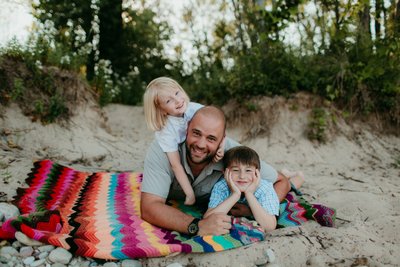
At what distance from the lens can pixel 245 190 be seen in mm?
3100

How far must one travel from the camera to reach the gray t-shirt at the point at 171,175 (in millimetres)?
3278

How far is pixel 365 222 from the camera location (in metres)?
3.24

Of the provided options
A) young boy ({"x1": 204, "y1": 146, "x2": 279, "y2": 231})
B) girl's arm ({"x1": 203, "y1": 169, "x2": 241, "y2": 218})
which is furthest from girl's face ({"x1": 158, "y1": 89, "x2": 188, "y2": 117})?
girl's arm ({"x1": 203, "y1": 169, "x2": 241, "y2": 218})

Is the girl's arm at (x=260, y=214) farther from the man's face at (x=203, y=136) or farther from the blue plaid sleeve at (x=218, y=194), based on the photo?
the man's face at (x=203, y=136)

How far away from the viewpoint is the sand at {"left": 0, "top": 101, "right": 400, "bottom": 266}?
8.89ft

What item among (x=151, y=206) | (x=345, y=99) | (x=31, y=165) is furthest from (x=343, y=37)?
(x=31, y=165)

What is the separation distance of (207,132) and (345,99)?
13.3ft

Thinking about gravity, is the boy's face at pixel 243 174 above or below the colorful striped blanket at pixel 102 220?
above

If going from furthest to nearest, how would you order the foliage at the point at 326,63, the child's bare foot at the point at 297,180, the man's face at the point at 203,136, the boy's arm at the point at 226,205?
the foliage at the point at 326,63 → the child's bare foot at the point at 297,180 → the man's face at the point at 203,136 → the boy's arm at the point at 226,205

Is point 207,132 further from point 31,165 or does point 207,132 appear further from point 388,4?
point 388,4

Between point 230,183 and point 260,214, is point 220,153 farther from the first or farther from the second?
point 260,214

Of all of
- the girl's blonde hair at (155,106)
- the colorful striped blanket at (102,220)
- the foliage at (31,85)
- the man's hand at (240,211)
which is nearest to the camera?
the colorful striped blanket at (102,220)

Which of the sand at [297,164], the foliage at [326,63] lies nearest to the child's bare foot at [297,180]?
the sand at [297,164]

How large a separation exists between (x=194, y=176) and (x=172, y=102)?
28.7 inches
